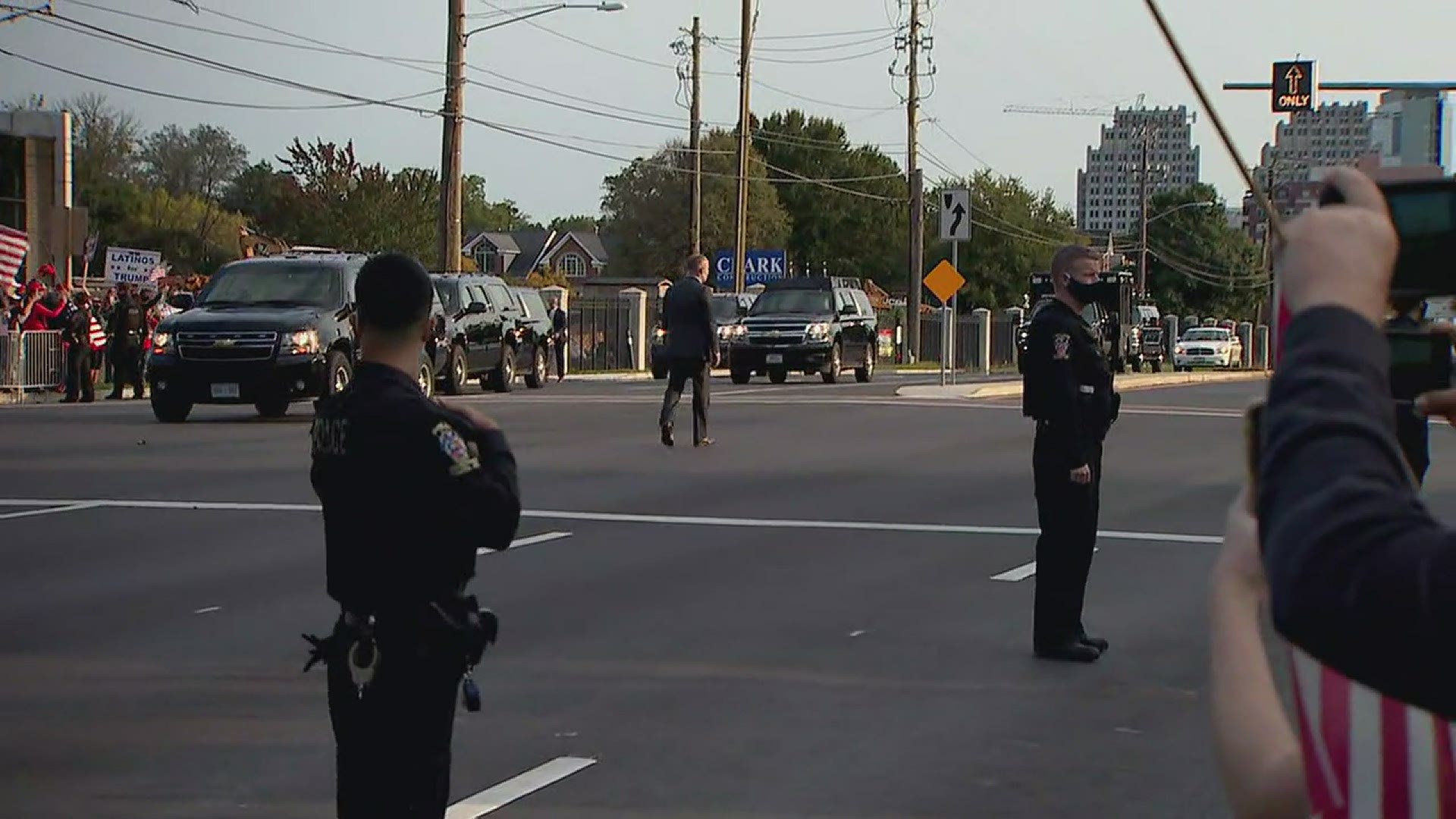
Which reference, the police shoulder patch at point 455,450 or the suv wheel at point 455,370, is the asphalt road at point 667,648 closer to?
the police shoulder patch at point 455,450

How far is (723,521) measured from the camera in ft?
46.5

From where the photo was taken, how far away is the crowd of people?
28.8 meters

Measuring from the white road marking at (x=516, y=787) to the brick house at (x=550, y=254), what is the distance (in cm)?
11773

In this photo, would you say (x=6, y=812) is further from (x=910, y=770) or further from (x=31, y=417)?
(x=31, y=417)

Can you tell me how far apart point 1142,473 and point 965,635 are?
30.8ft

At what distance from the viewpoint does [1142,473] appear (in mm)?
18656

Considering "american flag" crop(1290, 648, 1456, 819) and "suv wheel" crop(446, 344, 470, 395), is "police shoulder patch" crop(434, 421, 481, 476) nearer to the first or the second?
"american flag" crop(1290, 648, 1456, 819)

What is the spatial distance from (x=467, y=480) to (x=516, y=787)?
254 cm

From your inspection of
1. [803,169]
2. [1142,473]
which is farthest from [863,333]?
[803,169]

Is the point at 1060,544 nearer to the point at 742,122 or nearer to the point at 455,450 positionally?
the point at 455,450

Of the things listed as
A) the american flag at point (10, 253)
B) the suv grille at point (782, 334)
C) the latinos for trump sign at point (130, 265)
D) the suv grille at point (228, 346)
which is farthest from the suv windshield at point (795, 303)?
the suv grille at point (228, 346)

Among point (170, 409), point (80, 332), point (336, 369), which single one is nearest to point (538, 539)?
point (336, 369)

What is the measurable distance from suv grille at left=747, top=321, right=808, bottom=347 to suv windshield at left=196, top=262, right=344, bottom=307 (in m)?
14.7

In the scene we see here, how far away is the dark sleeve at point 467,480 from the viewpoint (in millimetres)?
4344
